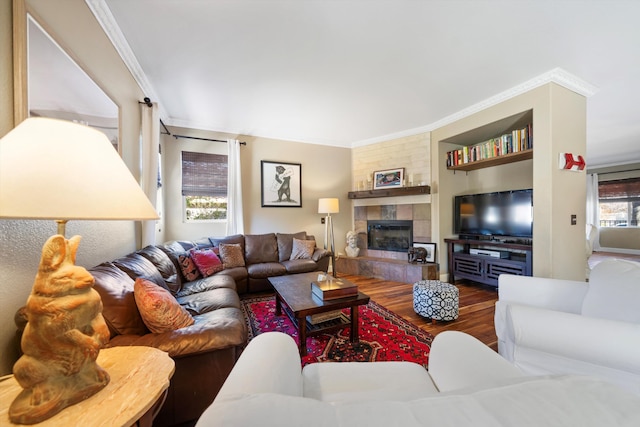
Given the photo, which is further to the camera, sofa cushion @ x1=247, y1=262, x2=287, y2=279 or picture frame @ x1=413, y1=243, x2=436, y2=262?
picture frame @ x1=413, y1=243, x2=436, y2=262

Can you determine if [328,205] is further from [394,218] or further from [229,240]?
[229,240]

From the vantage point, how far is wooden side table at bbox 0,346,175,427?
61 centimetres

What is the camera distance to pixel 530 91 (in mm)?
2475

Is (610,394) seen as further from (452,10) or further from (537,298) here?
(452,10)

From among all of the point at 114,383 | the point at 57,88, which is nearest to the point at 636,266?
the point at 114,383

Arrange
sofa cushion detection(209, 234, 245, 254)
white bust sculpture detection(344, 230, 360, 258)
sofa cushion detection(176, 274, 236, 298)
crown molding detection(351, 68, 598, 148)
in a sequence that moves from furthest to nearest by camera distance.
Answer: white bust sculpture detection(344, 230, 360, 258)
sofa cushion detection(209, 234, 245, 254)
crown molding detection(351, 68, 598, 148)
sofa cushion detection(176, 274, 236, 298)

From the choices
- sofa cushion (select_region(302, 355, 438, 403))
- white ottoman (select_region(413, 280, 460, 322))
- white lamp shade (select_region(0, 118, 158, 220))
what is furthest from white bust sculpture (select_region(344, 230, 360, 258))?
white lamp shade (select_region(0, 118, 158, 220))

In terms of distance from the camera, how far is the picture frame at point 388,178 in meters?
4.01

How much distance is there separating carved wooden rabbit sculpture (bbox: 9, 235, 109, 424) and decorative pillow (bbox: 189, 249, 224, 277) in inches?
84.7

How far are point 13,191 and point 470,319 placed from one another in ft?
10.3

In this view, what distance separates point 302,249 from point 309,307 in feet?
6.34

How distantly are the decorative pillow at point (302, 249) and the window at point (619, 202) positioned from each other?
844 cm

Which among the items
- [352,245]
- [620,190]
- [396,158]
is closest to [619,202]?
[620,190]

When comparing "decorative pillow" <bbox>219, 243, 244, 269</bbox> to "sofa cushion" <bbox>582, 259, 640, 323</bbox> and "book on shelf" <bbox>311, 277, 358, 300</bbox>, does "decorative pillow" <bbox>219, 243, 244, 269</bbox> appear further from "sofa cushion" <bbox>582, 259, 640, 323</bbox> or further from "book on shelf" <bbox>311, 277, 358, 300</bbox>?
"sofa cushion" <bbox>582, 259, 640, 323</bbox>
